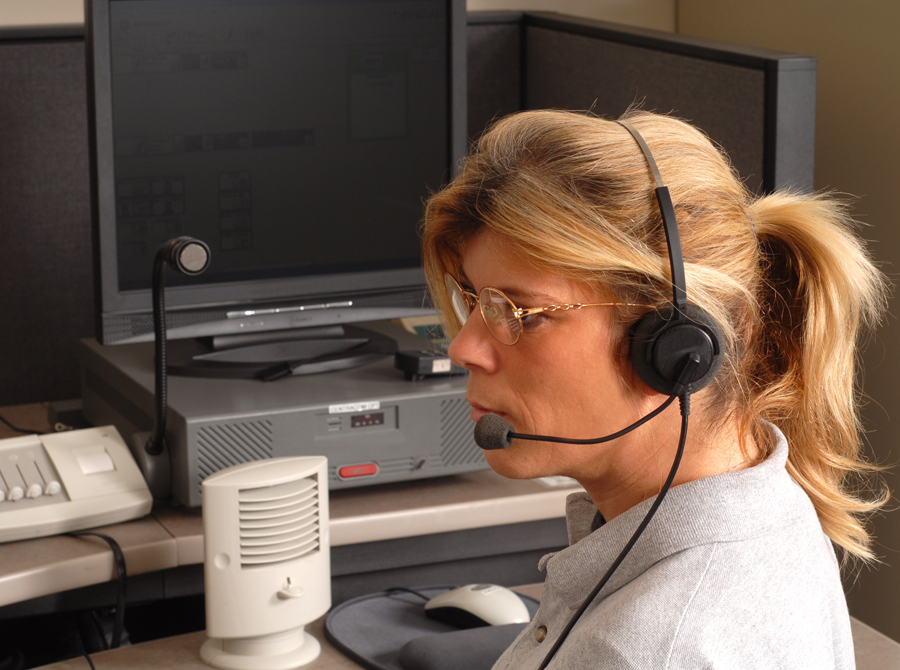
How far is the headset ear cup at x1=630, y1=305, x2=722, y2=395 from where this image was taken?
0.62m

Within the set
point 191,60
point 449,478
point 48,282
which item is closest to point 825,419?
point 449,478

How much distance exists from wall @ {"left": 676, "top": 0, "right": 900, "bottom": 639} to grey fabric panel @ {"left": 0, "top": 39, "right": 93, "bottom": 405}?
3.47 ft

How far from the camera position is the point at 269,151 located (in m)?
1.26

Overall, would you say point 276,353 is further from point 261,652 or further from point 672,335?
point 672,335

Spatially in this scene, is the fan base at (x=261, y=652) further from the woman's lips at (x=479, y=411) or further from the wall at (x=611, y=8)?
the wall at (x=611, y=8)

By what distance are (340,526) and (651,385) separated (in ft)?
1.81

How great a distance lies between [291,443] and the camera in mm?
1123

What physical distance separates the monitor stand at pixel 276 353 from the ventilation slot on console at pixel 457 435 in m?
0.16

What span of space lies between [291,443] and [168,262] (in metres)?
0.23

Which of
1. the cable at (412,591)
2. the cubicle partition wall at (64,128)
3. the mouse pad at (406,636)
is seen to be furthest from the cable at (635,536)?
the cubicle partition wall at (64,128)

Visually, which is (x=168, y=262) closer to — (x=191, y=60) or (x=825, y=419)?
(x=191, y=60)

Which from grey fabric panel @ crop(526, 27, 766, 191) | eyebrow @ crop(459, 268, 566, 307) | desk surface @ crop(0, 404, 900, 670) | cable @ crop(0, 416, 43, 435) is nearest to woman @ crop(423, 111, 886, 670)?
eyebrow @ crop(459, 268, 566, 307)

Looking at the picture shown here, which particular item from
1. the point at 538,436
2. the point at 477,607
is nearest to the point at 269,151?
the point at 477,607

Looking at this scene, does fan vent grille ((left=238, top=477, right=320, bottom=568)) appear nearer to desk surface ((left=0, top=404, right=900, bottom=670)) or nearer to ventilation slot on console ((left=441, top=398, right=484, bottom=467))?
desk surface ((left=0, top=404, right=900, bottom=670))
